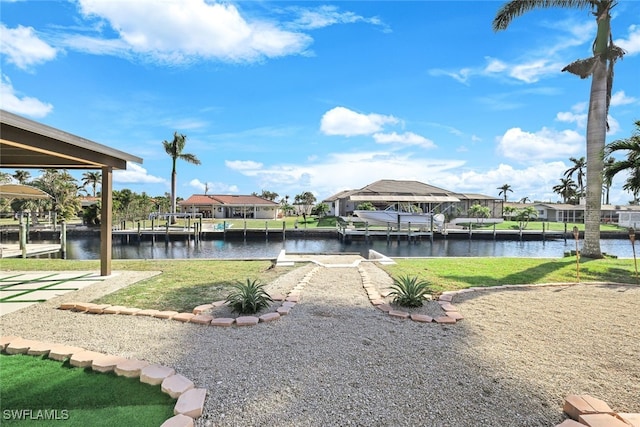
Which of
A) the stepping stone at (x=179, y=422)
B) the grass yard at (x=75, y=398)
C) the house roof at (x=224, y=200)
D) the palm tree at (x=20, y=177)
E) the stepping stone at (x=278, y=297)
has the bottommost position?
the grass yard at (x=75, y=398)

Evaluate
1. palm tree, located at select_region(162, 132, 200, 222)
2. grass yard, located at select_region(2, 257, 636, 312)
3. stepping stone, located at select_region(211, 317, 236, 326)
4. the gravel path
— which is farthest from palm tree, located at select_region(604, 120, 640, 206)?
palm tree, located at select_region(162, 132, 200, 222)

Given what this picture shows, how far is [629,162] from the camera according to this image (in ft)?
Result: 29.0

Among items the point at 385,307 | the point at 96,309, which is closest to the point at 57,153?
the point at 96,309

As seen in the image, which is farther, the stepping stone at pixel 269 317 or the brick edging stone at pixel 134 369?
the stepping stone at pixel 269 317

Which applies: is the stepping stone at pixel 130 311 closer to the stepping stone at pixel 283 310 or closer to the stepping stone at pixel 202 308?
the stepping stone at pixel 202 308

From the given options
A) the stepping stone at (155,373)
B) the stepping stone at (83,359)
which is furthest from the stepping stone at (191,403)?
the stepping stone at (83,359)

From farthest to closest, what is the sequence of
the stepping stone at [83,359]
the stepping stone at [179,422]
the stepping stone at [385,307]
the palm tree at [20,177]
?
the palm tree at [20,177]
the stepping stone at [385,307]
the stepping stone at [83,359]
the stepping stone at [179,422]

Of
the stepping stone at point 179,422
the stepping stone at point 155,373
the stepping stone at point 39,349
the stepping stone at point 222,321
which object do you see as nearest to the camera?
the stepping stone at point 179,422

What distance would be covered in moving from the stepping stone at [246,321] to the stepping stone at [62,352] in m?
1.54

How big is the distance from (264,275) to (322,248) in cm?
1556

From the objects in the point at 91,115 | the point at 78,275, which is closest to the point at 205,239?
the point at 91,115

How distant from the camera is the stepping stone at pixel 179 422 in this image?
6.83ft

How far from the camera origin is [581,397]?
247 cm

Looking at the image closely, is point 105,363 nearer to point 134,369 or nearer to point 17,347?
point 134,369
